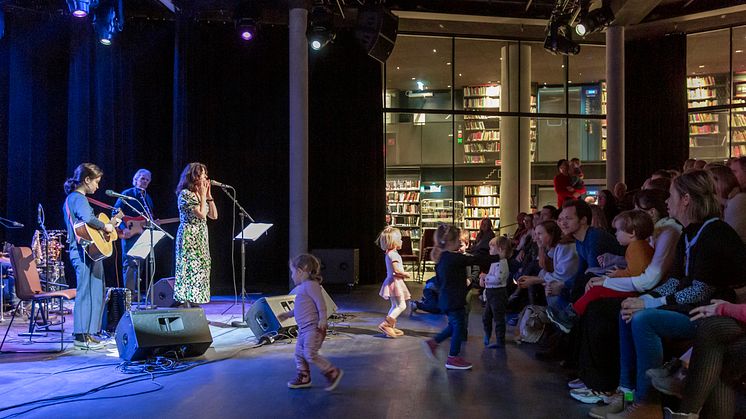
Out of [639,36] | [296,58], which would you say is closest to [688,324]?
[296,58]

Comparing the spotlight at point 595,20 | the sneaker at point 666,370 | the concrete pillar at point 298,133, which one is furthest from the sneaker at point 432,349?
the spotlight at point 595,20

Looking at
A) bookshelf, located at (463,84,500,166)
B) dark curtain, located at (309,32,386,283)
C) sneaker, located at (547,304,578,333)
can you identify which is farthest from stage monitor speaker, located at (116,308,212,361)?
bookshelf, located at (463,84,500,166)

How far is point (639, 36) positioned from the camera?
12852mm

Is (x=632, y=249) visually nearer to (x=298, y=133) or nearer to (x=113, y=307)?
(x=113, y=307)

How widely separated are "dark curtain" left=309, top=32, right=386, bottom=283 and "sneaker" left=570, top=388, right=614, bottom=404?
749 centimetres

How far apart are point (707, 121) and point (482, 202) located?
15.9 ft

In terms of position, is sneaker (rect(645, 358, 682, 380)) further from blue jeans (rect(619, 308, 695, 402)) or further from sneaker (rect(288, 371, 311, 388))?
sneaker (rect(288, 371, 311, 388))

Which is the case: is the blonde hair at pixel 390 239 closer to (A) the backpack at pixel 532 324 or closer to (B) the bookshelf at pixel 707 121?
(A) the backpack at pixel 532 324

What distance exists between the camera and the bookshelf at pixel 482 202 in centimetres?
1474

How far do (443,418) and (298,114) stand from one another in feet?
24.7

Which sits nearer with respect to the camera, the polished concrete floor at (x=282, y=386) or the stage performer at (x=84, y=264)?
the polished concrete floor at (x=282, y=386)

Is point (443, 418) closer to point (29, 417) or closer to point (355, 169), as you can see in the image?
point (29, 417)

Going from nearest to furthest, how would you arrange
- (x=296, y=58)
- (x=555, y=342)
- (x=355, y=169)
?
(x=555, y=342)
(x=296, y=58)
(x=355, y=169)

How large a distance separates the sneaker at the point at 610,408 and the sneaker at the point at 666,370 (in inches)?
13.0
